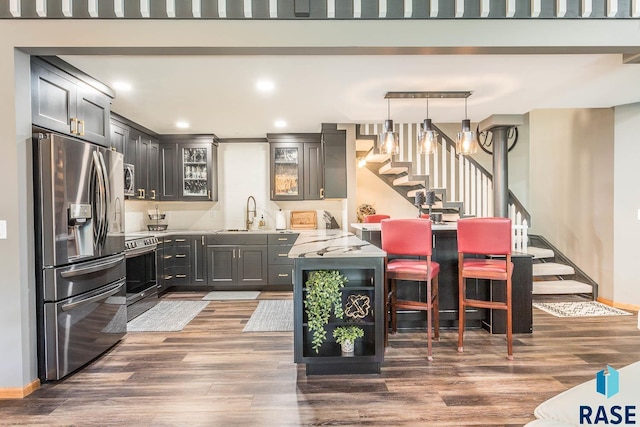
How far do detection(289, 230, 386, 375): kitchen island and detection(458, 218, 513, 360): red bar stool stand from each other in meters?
0.87

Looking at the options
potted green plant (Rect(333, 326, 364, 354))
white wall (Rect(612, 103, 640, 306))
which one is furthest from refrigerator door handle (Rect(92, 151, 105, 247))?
white wall (Rect(612, 103, 640, 306))

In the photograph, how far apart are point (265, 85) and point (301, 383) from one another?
268 cm

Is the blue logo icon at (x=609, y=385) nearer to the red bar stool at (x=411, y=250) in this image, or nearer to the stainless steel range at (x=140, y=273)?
the red bar stool at (x=411, y=250)

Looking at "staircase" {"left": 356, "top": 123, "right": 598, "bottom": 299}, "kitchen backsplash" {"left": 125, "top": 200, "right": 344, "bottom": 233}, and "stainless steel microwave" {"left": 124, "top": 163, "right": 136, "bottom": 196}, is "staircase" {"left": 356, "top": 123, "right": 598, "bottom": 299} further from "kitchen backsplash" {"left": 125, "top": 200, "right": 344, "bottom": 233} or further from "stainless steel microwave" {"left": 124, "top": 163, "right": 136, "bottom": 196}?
"stainless steel microwave" {"left": 124, "top": 163, "right": 136, "bottom": 196}

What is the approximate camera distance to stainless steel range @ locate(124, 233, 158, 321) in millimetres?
4273

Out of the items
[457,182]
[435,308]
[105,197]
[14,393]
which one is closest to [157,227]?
[105,197]

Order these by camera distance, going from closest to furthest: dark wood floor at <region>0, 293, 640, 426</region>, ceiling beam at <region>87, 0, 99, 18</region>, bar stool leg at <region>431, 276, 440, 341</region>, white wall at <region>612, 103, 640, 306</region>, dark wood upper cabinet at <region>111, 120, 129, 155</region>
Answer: dark wood floor at <region>0, 293, 640, 426</region>, ceiling beam at <region>87, 0, 99, 18</region>, bar stool leg at <region>431, 276, 440, 341</region>, white wall at <region>612, 103, 640, 306</region>, dark wood upper cabinet at <region>111, 120, 129, 155</region>

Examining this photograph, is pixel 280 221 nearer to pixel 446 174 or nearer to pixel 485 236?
pixel 446 174

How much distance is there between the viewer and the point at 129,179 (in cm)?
493

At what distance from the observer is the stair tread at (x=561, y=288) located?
4.93m

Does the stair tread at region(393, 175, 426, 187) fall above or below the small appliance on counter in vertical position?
above

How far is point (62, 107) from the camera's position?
116 inches

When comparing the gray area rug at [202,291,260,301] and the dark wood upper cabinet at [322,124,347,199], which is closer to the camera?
the gray area rug at [202,291,260,301]

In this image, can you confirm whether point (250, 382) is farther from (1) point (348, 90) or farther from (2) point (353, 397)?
(1) point (348, 90)
